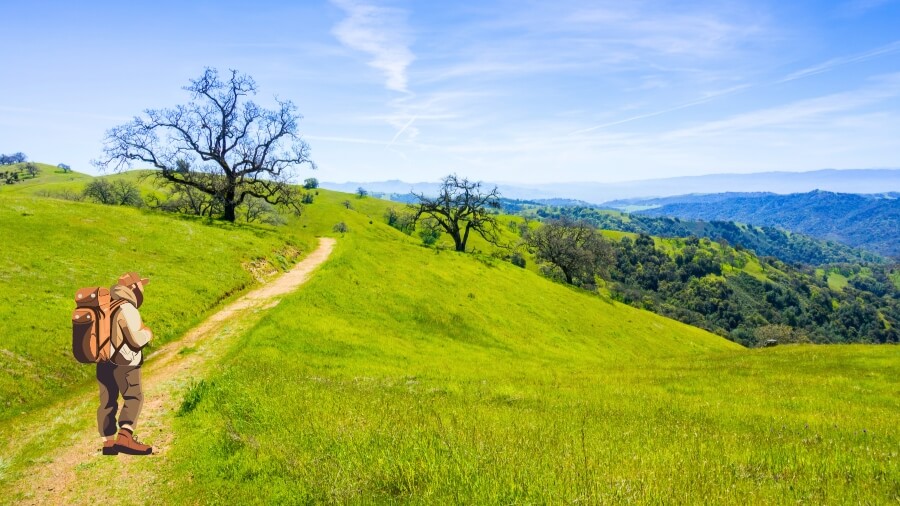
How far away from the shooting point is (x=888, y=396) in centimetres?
1508

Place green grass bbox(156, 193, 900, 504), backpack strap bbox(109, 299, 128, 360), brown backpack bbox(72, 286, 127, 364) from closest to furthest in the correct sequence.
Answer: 1. green grass bbox(156, 193, 900, 504)
2. brown backpack bbox(72, 286, 127, 364)
3. backpack strap bbox(109, 299, 128, 360)

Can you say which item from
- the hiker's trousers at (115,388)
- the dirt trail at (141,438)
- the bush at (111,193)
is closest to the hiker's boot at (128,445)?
the dirt trail at (141,438)

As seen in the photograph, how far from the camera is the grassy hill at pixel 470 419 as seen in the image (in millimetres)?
6410

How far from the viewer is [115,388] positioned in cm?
781

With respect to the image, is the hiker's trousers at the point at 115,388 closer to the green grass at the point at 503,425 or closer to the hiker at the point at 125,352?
the hiker at the point at 125,352

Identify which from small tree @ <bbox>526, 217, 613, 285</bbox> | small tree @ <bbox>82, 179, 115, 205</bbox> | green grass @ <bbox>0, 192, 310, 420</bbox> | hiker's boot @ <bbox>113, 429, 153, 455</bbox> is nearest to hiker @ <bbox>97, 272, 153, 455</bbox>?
hiker's boot @ <bbox>113, 429, 153, 455</bbox>

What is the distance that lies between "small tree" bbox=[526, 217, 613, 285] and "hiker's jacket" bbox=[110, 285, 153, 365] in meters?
75.7

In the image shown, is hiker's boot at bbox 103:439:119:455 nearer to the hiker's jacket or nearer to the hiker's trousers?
the hiker's trousers

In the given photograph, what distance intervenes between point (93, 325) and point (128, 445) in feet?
12.0

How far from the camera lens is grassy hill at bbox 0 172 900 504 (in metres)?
6.41

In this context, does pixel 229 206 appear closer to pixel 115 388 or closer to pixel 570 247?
pixel 115 388

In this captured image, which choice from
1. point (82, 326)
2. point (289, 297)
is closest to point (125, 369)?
point (82, 326)

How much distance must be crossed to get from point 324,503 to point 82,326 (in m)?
5.11

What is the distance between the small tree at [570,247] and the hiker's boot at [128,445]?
7462 cm
